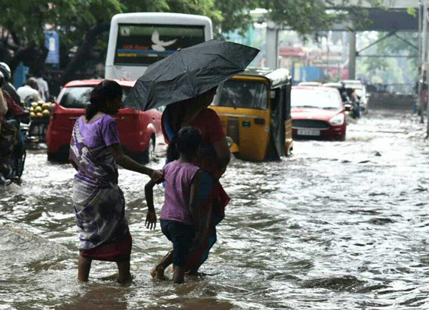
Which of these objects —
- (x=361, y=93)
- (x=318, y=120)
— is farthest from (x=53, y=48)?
(x=361, y=93)

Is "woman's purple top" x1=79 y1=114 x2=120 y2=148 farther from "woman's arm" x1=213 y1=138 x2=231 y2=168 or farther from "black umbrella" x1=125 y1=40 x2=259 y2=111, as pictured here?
"woman's arm" x1=213 y1=138 x2=231 y2=168

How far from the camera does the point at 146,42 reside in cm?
2433

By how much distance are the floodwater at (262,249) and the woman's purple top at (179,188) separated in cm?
51

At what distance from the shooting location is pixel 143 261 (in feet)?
28.5

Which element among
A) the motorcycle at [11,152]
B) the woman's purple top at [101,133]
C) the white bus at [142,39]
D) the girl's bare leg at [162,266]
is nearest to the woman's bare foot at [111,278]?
the girl's bare leg at [162,266]

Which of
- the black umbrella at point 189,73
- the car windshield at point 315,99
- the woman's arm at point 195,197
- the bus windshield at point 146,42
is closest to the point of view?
the woman's arm at point 195,197

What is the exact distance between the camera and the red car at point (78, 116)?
17.8 m

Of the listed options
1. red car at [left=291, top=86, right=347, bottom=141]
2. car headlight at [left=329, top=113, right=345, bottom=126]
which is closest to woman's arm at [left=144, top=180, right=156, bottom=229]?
red car at [left=291, top=86, right=347, bottom=141]

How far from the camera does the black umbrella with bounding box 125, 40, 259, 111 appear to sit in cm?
748

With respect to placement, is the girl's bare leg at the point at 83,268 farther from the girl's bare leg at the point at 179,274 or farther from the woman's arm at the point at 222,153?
the woman's arm at the point at 222,153

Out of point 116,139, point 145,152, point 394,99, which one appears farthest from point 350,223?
point 394,99

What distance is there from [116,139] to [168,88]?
81 centimetres

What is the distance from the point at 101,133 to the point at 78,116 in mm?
11097

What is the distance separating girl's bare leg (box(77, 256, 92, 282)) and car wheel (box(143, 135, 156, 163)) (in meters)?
11.1
